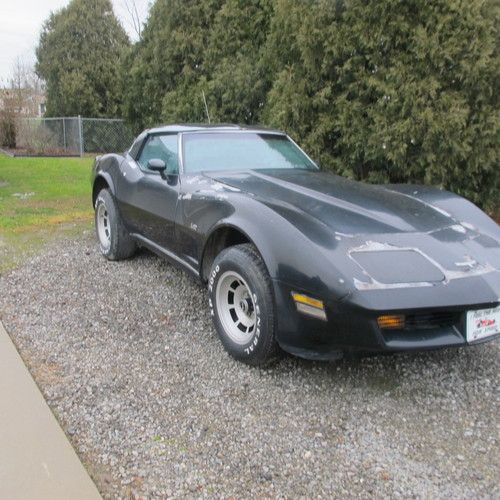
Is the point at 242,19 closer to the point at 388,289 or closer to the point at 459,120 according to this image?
the point at 459,120

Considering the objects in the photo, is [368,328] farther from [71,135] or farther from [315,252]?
[71,135]

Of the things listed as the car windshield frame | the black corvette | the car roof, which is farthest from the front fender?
the car roof

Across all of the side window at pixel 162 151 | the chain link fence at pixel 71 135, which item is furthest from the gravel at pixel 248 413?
the chain link fence at pixel 71 135

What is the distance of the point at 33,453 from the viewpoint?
2381 millimetres

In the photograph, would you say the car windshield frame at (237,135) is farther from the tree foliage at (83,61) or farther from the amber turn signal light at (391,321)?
the tree foliage at (83,61)

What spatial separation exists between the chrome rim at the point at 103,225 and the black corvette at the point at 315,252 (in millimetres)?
1138

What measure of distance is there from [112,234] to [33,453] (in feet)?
10.0

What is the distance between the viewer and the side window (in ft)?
14.1

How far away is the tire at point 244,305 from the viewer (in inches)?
115

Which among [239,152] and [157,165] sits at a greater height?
[239,152]

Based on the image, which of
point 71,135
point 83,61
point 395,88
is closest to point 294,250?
point 395,88

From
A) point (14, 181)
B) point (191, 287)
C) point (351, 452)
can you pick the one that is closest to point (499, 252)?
point (351, 452)

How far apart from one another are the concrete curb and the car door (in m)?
1.59

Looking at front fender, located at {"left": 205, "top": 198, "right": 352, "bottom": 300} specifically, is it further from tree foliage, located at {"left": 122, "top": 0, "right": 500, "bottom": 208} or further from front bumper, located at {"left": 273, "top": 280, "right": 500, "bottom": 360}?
tree foliage, located at {"left": 122, "top": 0, "right": 500, "bottom": 208}
